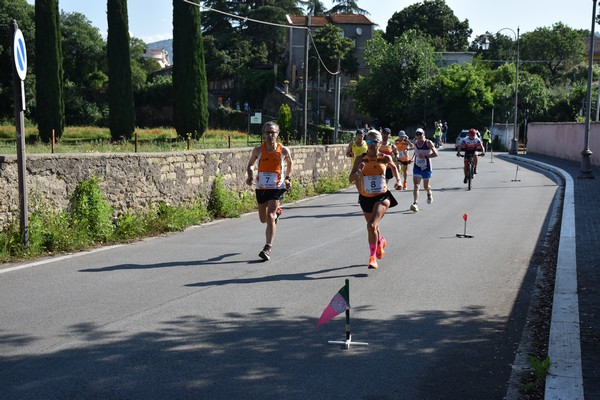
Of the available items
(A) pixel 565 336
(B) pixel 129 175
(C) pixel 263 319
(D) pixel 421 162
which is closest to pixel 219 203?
(B) pixel 129 175

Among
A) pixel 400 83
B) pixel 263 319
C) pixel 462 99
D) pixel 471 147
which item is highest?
pixel 400 83

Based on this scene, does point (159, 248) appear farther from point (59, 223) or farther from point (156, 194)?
point (156, 194)

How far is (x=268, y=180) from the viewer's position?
994cm

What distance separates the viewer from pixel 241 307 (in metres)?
7.07

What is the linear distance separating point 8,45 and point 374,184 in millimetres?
50970

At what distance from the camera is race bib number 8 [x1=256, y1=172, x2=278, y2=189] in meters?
9.93

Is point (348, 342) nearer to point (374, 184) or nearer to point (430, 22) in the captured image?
point (374, 184)

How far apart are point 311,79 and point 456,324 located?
8187cm

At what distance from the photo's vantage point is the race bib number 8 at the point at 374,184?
9.51 metres

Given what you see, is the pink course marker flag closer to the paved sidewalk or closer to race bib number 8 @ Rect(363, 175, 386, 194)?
the paved sidewalk

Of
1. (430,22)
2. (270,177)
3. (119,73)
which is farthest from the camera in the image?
(430,22)

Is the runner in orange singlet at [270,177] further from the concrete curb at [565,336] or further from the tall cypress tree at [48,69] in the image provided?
the tall cypress tree at [48,69]

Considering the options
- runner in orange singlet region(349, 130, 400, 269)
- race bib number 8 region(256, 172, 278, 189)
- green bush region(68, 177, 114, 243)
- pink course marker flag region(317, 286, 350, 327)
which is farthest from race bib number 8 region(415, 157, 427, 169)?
pink course marker flag region(317, 286, 350, 327)

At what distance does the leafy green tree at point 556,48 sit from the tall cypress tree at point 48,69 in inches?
3086
